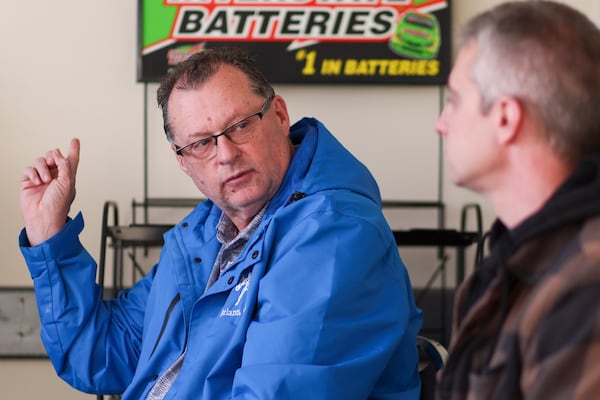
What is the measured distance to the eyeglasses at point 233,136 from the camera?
1.78 metres

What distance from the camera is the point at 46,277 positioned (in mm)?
2039

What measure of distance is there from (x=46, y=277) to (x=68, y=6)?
177 centimetres

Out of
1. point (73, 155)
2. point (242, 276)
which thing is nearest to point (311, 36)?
point (73, 155)

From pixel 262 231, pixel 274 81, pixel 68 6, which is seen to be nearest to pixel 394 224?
pixel 274 81

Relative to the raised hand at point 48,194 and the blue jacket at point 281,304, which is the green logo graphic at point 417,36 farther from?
the raised hand at point 48,194

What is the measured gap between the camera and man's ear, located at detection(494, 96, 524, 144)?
912 millimetres

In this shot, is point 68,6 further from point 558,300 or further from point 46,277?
point 558,300

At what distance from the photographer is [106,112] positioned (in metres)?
3.48

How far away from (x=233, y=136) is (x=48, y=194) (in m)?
0.56

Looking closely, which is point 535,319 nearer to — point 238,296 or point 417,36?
point 238,296

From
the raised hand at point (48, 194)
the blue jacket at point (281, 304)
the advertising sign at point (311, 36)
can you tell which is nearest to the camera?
the blue jacket at point (281, 304)

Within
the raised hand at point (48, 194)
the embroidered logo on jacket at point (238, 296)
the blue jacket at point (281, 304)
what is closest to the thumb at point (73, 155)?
the raised hand at point (48, 194)

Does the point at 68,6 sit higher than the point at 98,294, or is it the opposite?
the point at 68,6

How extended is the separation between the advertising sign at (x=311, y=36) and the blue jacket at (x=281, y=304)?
1469mm
